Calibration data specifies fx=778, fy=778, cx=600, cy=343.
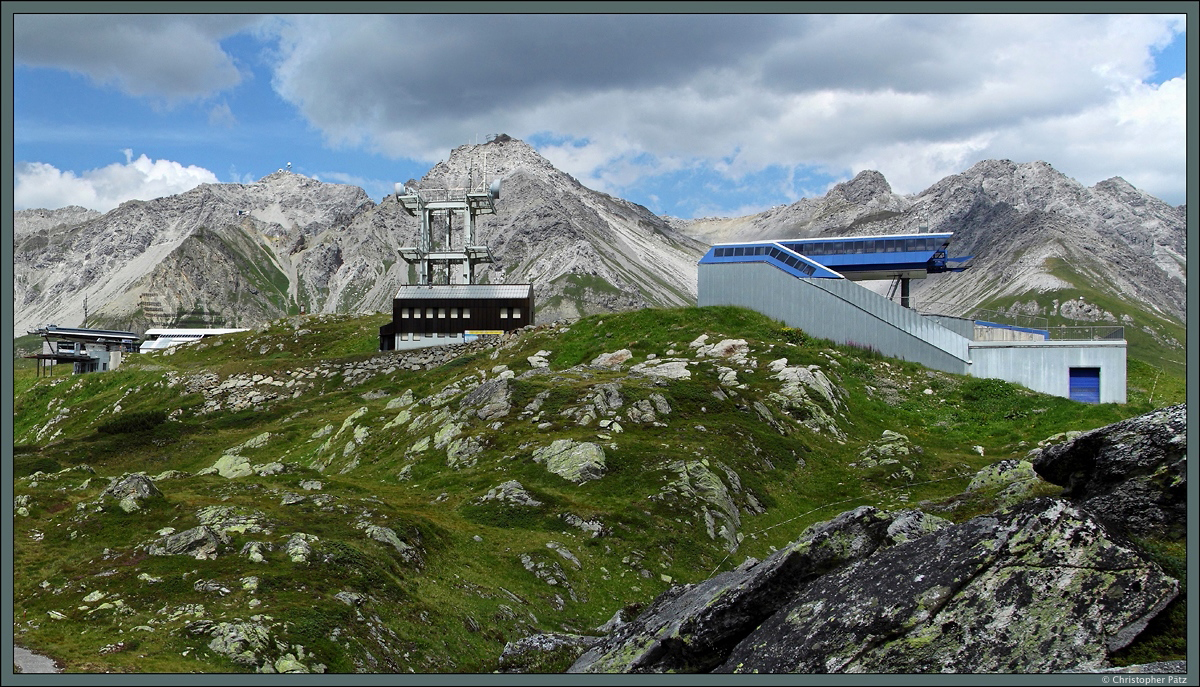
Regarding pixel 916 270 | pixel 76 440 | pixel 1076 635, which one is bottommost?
pixel 76 440

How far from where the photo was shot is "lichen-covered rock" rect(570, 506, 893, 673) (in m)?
15.1

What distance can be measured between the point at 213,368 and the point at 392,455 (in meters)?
50.0

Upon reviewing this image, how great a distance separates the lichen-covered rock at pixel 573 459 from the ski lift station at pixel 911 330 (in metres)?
31.9

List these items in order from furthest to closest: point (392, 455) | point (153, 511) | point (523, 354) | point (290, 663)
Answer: point (523, 354) → point (392, 455) → point (153, 511) → point (290, 663)

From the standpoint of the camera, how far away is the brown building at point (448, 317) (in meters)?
Answer: 97.5

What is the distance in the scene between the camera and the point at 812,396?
50375 mm

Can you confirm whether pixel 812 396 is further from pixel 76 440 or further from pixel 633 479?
pixel 76 440

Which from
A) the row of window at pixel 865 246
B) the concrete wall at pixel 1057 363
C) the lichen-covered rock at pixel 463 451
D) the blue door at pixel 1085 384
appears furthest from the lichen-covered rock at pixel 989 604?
the row of window at pixel 865 246

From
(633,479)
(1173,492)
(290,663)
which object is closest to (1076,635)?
(1173,492)

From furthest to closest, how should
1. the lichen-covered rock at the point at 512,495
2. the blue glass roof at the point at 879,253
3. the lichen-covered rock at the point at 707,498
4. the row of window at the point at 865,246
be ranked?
1. the row of window at the point at 865,246
2. the blue glass roof at the point at 879,253
3. the lichen-covered rock at the point at 512,495
4. the lichen-covered rock at the point at 707,498

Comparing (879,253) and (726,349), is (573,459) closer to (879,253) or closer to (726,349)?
(726,349)

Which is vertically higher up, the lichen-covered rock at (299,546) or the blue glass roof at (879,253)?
the blue glass roof at (879,253)

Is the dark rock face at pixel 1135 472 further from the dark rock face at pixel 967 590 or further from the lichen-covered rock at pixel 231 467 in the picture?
the lichen-covered rock at pixel 231 467

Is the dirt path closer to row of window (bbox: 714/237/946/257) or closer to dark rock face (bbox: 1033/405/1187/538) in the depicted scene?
dark rock face (bbox: 1033/405/1187/538)
